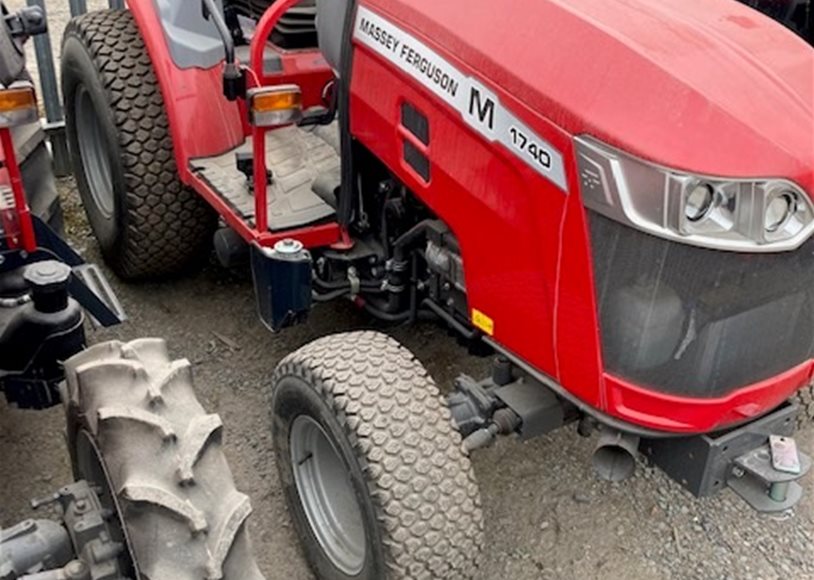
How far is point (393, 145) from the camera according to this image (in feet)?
8.46

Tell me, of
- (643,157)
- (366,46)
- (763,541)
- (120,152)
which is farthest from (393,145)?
(763,541)

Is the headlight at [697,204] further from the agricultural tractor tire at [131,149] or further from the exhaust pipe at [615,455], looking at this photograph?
the agricultural tractor tire at [131,149]

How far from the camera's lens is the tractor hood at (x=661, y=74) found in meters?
1.89

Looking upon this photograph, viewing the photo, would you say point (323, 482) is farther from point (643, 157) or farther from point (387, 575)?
point (643, 157)

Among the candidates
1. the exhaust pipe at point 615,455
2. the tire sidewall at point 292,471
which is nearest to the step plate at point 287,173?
the tire sidewall at point 292,471

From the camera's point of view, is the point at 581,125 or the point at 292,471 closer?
the point at 581,125

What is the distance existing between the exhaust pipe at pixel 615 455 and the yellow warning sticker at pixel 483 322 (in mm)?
334

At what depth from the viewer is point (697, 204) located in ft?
6.27

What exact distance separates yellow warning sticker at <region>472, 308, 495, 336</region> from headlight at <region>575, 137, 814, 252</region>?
50cm

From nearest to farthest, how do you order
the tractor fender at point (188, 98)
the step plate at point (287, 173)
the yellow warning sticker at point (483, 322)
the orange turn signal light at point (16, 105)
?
the orange turn signal light at point (16, 105) < the yellow warning sticker at point (483, 322) < the step plate at point (287, 173) < the tractor fender at point (188, 98)

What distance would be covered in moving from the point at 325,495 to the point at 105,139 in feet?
5.14

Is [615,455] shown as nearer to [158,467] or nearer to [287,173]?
[158,467]

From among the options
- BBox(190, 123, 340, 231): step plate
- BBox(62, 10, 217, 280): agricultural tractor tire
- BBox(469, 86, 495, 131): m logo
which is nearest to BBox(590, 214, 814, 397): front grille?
BBox(469, 86, 495, 131): m logo

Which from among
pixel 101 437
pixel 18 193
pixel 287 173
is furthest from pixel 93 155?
pixel 101 437
